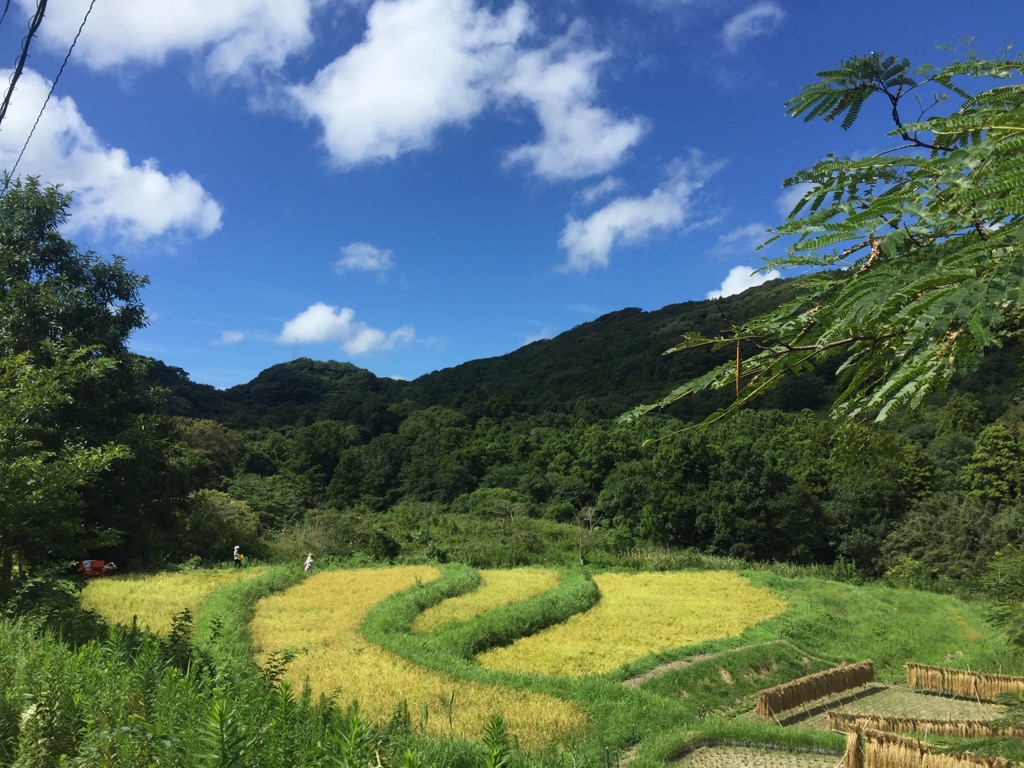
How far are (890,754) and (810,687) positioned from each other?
7208 mm

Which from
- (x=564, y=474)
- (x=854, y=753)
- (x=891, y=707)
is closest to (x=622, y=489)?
(x=564, y=474)

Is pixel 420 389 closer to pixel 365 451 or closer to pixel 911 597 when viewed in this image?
pixel 365 451

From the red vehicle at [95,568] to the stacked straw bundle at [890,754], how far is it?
21.6 meters

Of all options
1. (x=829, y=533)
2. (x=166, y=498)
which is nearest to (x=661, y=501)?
(x=829, y=533)

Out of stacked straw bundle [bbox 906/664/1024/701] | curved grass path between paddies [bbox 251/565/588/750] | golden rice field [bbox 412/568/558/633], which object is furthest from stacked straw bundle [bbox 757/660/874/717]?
golden rice field [bbox 412/568/558/633]

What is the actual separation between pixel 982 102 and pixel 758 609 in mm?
21787

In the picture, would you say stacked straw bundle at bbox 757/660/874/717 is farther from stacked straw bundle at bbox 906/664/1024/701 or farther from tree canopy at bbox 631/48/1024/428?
tree canopy at bbox 631/48/1024/428

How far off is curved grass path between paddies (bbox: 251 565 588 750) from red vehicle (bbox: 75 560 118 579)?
6287 mm

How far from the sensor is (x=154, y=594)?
17297mm

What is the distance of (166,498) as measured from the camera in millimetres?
23875

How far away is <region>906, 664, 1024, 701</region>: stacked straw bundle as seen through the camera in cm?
1299

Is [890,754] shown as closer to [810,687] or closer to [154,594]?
[810,687]

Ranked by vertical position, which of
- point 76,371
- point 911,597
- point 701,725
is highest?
point 76,371

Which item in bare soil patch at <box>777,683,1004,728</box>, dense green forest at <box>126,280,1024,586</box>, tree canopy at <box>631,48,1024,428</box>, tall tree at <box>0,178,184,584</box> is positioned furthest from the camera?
dense green forest at <box>126,280,1024,586</box>
